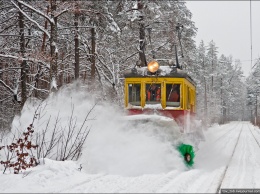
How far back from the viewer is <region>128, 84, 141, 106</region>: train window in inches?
403

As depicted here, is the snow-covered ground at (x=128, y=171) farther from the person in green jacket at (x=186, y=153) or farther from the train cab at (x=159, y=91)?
the train cab at (x=159, y=91)

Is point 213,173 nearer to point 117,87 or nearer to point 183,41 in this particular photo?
point 117,87

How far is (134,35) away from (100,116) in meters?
10.1

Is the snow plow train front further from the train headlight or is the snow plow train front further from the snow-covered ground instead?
the snow-covered ground

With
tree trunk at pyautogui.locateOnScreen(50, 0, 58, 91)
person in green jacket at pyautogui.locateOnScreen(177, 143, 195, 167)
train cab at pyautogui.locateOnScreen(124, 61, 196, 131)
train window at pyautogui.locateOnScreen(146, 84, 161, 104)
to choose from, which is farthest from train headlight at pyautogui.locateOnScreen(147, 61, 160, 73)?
tree trunk at pyautogui.locateOnScreen(50, 0, 58, 91)

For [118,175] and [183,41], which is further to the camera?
[183,41]

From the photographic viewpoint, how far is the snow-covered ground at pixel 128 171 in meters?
6.04

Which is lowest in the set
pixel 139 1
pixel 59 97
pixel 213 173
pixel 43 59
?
pixel 213 173

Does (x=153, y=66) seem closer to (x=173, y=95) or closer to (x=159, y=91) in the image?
(x=159, y=91)

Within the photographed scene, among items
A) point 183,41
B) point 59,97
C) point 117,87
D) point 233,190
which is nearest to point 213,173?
point 233,190

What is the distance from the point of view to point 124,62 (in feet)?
78.0

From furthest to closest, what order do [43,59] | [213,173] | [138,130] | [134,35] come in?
[134,35]
[43,59]
[138,130]
[213,173]

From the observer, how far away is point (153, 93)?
10.1 meters

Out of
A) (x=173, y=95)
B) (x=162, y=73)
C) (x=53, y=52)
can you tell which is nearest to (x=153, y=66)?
(x=162, y=73)
